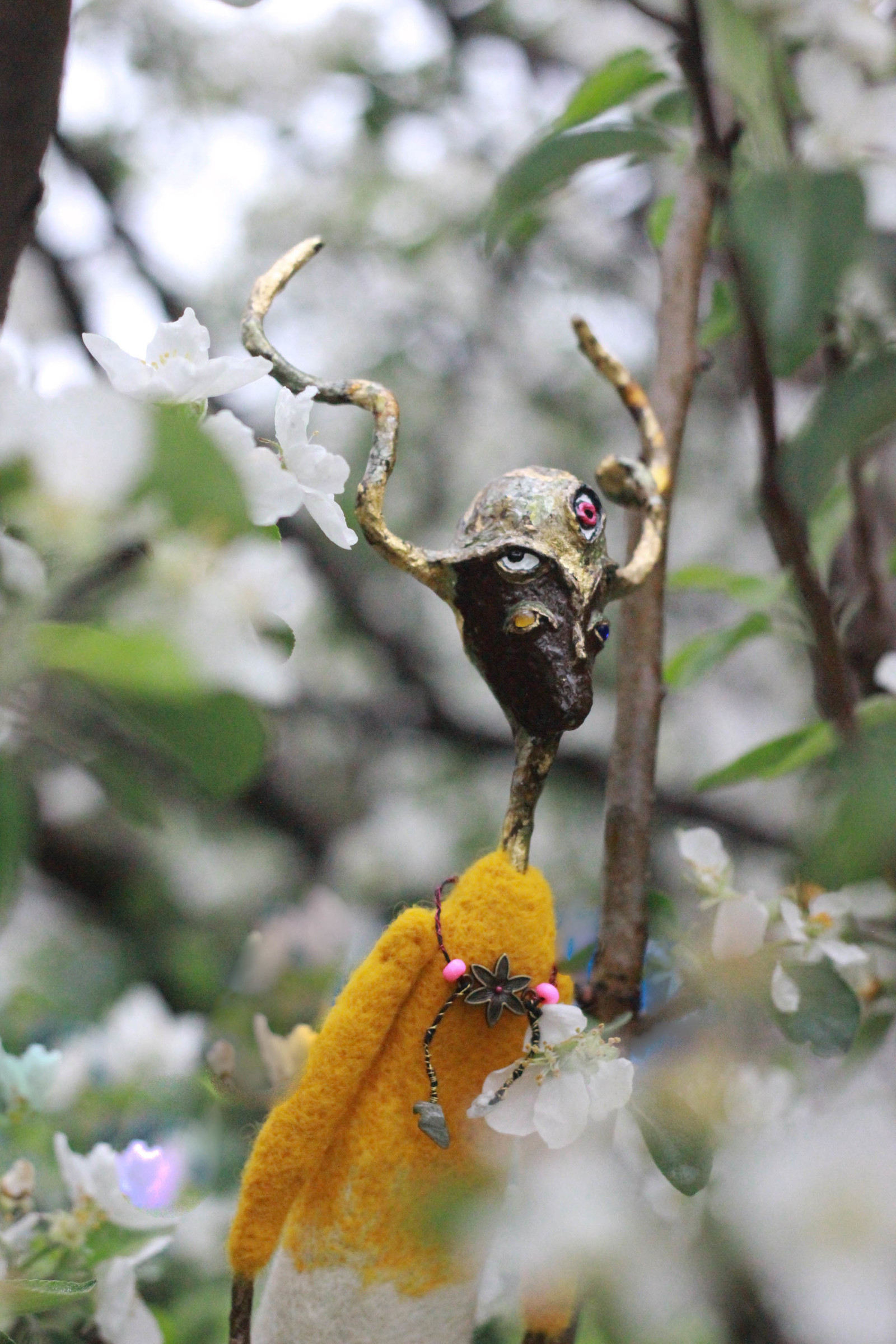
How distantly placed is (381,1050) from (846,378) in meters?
0.25

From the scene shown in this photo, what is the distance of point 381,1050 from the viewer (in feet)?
1.17

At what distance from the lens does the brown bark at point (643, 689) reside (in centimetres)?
41

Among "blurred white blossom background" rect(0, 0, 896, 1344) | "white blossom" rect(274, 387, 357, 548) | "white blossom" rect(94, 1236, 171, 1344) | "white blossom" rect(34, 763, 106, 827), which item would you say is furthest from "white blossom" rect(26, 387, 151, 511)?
"white blossom" rect(34, 763, 106, 827)

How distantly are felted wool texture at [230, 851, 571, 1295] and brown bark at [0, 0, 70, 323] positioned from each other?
9.1 inches

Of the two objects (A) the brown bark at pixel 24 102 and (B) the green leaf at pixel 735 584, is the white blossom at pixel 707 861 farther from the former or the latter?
(A) the brown bark at pixel 24 102

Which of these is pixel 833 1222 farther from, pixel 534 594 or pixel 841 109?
pixel 841 109

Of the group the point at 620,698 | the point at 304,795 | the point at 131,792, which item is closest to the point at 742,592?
the point at 620,698

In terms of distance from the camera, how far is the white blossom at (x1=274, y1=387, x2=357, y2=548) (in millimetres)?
299

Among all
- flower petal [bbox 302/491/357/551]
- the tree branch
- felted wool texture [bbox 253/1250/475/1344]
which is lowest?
felted wool texture [bbox 253/1250/475/1344]

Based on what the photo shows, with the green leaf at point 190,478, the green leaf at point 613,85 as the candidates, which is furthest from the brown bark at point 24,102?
the green leaf at point 613,85

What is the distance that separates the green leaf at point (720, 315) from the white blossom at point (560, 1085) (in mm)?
385

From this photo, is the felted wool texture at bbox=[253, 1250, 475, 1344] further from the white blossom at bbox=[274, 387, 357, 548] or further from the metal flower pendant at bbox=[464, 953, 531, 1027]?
the white blossom at bbox=[274, 387, 357, 548]

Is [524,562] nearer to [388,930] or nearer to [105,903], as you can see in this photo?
[388,930]

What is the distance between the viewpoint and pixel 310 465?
300 millimetres
